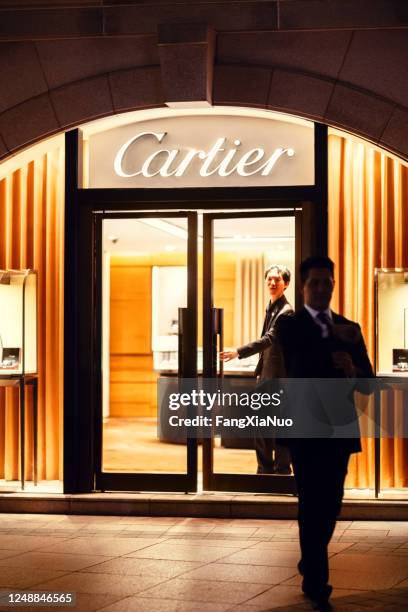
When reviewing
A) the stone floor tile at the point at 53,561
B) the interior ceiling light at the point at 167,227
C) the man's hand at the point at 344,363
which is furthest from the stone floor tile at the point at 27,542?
the interior ceiling light at the point at 167,227

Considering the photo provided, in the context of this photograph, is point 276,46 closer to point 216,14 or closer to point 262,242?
point 216,14

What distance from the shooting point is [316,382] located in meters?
5.32

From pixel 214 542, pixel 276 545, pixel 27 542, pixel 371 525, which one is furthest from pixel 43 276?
pixel 371 525

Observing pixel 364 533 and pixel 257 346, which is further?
pixel 257 346

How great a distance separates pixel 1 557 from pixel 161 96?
375 cm

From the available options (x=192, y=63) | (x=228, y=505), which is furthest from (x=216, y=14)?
(x=228, y=505)

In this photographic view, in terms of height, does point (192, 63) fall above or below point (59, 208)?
above

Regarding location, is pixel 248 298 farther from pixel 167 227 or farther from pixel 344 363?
pixel 344 363

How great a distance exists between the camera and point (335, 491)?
5.24 metres

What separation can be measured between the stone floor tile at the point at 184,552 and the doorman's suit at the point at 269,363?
5.11ft

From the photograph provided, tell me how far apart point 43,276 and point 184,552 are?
326 centimetres

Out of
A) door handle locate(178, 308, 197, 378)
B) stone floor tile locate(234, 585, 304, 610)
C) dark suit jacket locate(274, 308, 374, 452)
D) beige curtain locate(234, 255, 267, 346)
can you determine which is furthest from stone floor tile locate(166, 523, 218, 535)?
dark suit jacket locate(274, 308, 374, 452)

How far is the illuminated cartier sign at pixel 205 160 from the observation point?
816 cm

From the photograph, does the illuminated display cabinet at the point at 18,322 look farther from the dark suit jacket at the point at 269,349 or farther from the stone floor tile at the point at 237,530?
the stone floor tile at the point at 237,530
